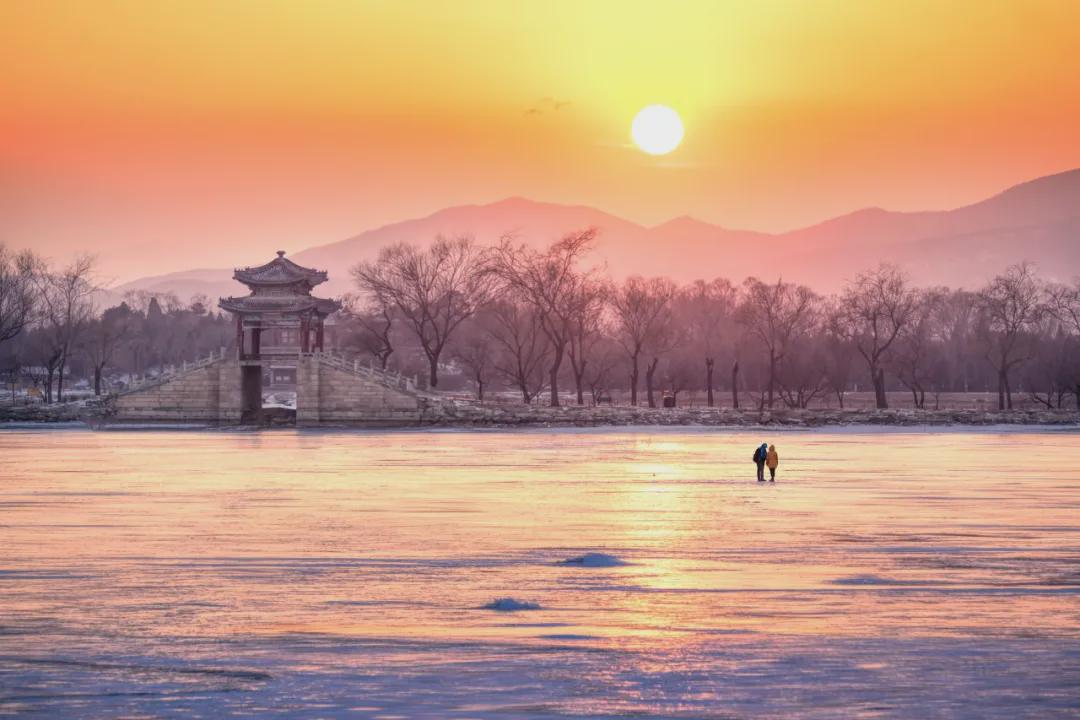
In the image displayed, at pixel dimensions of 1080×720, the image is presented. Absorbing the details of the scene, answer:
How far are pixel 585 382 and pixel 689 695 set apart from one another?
11191 centimetres

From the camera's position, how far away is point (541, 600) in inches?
591

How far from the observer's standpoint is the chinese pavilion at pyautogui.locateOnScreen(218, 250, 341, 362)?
85.2 meters

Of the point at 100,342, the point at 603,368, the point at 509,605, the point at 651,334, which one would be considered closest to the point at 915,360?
the point at 651,334

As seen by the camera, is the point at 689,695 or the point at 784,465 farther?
the point at 784,465

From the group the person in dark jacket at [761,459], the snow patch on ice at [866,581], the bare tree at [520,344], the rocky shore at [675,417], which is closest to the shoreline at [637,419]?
the rocky shore at [675,417]

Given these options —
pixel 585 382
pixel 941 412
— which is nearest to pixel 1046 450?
pixel 941 412

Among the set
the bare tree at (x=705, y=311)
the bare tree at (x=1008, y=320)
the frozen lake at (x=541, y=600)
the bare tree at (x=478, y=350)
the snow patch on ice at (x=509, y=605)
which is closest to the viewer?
the frozen lake at (x=541, y=600)

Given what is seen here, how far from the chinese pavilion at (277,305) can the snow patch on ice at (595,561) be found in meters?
67.7

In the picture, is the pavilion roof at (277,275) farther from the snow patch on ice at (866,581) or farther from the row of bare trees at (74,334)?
the snow patch on ice at (866,581)

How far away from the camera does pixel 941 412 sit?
252ft

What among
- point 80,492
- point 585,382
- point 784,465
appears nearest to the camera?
point 80,492

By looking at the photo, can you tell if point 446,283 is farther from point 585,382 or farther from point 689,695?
point 689,695

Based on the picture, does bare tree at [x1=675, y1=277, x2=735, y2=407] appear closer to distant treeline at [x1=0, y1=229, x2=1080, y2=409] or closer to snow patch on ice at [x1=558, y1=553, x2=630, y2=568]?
distant treeline at [x1=0, y1=229, x2=1080, y2=409]

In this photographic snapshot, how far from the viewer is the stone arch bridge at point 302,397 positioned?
79688 millimetres
